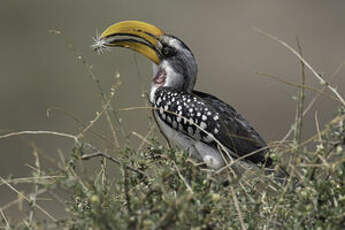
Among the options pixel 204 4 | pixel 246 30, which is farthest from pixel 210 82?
pixel 204 4

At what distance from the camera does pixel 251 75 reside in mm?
13625

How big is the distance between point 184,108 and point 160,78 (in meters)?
0.43

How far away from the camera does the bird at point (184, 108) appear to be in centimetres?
412

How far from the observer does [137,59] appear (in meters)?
11.5

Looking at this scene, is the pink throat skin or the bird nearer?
the bird

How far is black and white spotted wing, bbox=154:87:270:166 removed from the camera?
13.5 feet

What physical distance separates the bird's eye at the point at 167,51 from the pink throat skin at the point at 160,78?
0.33 ft

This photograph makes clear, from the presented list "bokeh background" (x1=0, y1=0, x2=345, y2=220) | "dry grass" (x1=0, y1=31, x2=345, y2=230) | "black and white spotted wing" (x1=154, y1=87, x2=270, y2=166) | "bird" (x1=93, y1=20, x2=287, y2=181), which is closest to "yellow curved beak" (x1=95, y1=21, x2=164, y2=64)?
"bird" (x1=93, y1=20, x2=287, y2=181)

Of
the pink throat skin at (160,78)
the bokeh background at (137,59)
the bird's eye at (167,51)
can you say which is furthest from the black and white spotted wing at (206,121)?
the bokeh background at (137,59)

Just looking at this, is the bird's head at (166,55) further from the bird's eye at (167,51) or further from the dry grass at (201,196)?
the dry grass at (201,196)

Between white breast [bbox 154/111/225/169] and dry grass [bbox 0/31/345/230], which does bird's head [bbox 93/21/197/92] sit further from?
dry grass [bbox 0/31/345/230]

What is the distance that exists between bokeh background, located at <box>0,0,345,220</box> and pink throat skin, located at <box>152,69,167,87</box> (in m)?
6.04

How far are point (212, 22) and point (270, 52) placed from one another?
1.68m

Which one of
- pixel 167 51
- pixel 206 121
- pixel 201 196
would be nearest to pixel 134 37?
pixel 167 51
